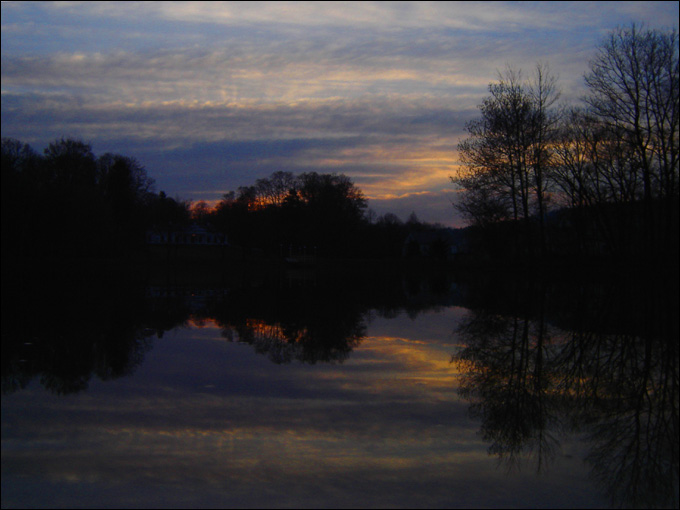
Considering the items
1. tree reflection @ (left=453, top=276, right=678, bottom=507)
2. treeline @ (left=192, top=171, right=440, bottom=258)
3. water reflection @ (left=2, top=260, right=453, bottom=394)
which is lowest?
tree reflection @ (left=453, top=276, right=678, bottom=507)

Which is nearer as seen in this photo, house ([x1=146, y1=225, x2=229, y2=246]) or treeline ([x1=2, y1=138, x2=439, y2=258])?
treeline ([x1=2, y1=138, x2=439, y2=258])

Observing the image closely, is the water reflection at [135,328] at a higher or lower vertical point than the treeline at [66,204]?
lower

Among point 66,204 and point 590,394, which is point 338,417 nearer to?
point 590,394

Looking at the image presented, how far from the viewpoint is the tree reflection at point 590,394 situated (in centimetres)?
457

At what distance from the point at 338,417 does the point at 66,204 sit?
190 ft

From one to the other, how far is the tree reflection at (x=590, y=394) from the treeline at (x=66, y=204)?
49.8 meters

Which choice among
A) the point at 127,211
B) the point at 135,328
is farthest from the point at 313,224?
the point at 135,328

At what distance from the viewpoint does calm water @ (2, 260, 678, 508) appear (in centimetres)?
404

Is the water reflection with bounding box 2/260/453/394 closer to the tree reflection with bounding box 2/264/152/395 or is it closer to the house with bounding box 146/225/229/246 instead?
the tree reflection with bounding box 2/264/152/395

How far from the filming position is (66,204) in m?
57.4

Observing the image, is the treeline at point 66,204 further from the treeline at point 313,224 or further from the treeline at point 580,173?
the treeline at point 580,173

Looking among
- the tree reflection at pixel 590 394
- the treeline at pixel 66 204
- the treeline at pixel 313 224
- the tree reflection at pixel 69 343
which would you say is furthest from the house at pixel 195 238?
the tree reflection at pixel 590 394

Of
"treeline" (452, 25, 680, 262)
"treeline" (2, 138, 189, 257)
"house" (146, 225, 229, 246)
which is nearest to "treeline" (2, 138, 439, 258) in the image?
"treeline" (2, 138, 189, 257)

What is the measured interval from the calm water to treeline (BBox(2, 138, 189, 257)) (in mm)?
46619
